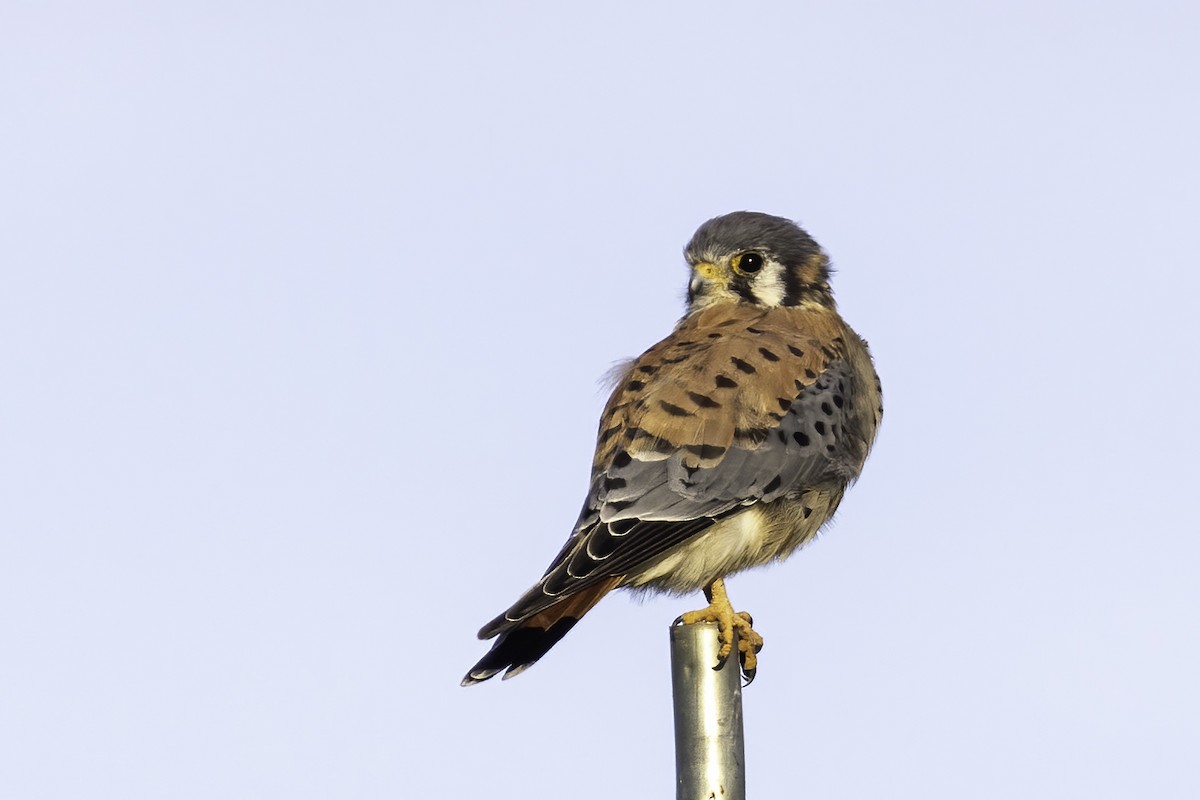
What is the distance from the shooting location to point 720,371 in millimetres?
5125

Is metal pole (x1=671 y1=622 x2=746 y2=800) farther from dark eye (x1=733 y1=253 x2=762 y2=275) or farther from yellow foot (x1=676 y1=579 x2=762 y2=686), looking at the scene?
dark eye (x1=733 y1=253 x2=762 y2=275)

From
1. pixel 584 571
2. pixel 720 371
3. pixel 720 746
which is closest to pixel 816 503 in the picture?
pixel 720 371

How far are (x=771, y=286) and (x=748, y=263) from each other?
0.38 feet

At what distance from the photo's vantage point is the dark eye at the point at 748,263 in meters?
6.06

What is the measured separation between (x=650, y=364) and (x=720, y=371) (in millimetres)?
342

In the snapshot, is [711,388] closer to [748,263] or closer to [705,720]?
[748,263]

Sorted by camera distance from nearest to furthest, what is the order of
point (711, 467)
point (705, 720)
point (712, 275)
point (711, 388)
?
point (705, 720), point (711, 467), point (711, 388), point (712, 275)

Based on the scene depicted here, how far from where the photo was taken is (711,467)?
4.88m

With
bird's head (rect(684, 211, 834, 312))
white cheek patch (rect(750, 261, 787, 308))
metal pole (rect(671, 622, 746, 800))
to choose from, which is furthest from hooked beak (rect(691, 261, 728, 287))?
metal pole (rect(671, 622, 746, 800))

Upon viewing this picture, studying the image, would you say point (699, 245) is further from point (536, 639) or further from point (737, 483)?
point (536, 639)

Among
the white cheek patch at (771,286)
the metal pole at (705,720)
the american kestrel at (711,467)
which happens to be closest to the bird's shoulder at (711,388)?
the american kestrel at (711,467)

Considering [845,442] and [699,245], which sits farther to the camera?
[699,245]

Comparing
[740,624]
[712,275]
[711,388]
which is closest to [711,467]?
[711,388]

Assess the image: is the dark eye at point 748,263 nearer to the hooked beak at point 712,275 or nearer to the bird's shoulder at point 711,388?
the hooked beak at point 712,275
